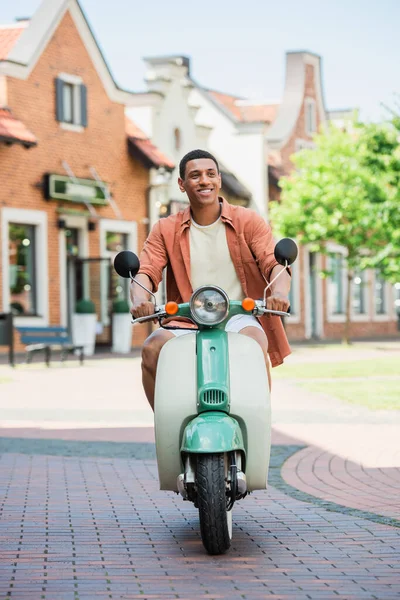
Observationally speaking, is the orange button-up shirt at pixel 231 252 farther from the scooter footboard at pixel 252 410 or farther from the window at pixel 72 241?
the window at pixel 72 241

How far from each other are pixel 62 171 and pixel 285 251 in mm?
22672

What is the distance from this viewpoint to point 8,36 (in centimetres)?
2786

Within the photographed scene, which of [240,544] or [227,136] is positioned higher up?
[227,136]

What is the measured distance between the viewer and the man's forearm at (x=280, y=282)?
18.6ft

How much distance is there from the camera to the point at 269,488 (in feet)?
25.3

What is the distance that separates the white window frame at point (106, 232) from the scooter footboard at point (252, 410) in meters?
23.6

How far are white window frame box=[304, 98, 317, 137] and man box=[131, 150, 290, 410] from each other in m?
37.4

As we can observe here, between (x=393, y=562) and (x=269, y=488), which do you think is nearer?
(x=393, y=562)

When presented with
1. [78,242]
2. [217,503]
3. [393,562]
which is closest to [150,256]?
[217,503]

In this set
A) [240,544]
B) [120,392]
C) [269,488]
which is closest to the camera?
[240,544]

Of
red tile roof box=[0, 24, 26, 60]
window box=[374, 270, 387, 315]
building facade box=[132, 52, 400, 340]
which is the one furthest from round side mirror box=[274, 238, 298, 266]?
window box=[374, 270, 387, 315]

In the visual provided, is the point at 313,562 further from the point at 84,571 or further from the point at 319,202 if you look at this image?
the point at 319,202

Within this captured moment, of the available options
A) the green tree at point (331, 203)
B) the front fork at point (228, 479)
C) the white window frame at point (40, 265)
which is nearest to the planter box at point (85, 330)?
the white window frame at point (40, 265)

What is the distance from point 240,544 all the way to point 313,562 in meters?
0.52
